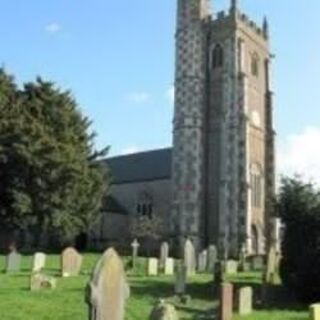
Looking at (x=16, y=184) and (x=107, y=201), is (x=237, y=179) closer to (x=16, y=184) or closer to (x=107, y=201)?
(x=107, y=201)

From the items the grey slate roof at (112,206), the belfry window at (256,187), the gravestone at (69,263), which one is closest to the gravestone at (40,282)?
the gravestone at (69,263)

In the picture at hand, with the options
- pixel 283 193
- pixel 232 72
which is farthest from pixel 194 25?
pixel 283 193

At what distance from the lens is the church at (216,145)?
5728 centimetres

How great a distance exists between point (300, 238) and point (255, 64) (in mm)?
42544

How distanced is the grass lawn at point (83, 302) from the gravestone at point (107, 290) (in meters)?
5.66

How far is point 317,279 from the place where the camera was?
21.7 meters

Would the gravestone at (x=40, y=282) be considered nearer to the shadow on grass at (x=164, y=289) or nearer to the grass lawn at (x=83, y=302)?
the grass lawn at (x=83, y=302)

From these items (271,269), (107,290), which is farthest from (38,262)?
(107,290)

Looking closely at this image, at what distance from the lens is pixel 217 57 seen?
2430 inches

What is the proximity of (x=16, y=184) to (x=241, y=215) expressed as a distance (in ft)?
66.6

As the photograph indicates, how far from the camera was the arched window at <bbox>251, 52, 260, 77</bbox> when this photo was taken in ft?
207

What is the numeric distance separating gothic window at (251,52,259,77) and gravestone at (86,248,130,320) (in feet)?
174

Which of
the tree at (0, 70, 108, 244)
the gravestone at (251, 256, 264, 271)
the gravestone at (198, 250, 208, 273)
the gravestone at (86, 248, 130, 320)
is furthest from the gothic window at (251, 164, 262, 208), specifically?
the gravestone at (86, 248, 130, 320)

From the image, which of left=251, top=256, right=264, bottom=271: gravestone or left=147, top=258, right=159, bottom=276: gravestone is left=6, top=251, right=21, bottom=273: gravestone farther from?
left=251, top=256, right=264, bottom=271: gravestone
